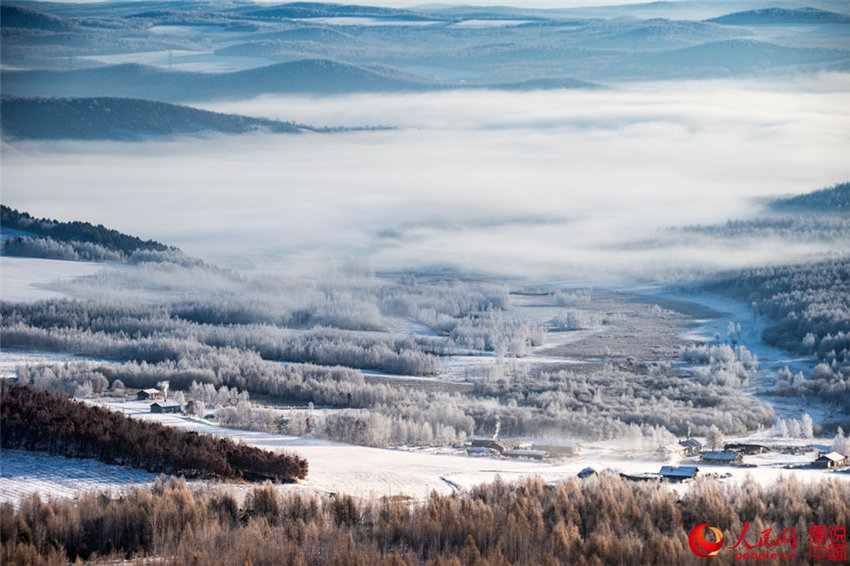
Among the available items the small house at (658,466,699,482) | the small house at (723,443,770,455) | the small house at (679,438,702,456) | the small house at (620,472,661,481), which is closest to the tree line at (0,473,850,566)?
the small house at (620,472,661,481)

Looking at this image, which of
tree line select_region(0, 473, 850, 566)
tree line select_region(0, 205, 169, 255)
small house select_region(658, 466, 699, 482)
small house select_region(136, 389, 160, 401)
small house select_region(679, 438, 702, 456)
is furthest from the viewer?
tree line select_region(0, 205, 169, 255)

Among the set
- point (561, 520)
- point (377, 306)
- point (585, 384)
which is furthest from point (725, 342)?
point (561, 520)

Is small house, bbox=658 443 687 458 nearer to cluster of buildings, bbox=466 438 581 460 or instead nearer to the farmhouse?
the farmhouse

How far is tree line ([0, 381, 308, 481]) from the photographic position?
40.6 m

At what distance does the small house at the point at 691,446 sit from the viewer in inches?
2062

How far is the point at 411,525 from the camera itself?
34062 millimetres

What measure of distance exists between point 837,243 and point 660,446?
9242 cm

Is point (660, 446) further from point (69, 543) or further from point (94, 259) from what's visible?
point (94, 259)

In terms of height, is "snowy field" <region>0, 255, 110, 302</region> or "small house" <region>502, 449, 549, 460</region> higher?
"snowy field" <region>0, 255, 110, 302</region>

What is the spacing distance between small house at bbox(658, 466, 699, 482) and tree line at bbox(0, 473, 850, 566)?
176 inches

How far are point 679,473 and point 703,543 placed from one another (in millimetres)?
12010

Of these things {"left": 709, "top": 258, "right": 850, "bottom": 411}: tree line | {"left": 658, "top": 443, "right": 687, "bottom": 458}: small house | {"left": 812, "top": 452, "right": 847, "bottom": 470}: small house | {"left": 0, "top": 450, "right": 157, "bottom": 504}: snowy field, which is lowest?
{"left": 0, "top": 450, "right": 157, "bottom": 504}: snowy field

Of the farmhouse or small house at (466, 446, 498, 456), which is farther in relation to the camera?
the farmhouse

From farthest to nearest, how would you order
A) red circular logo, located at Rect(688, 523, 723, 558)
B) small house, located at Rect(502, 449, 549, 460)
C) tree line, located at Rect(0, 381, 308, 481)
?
small house, located at Rect(502, 449, 549, 460) → tree line, located at Rect(0, 381, 308, 481) → red circular logo, located at Rect(688, 523, 723, 558)
